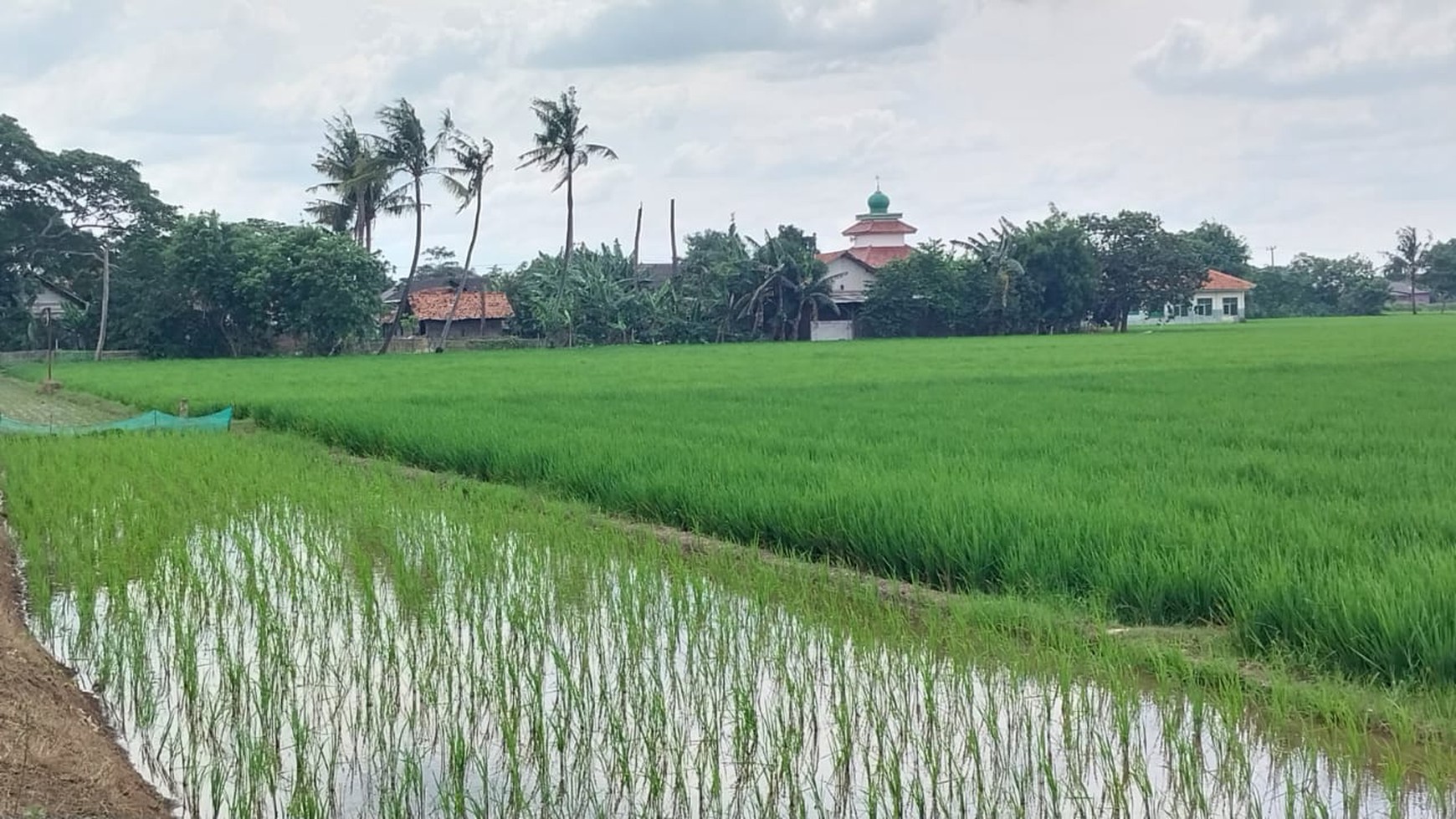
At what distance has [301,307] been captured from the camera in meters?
33.6

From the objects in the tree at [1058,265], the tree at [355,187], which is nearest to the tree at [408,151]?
the tree at [355,187]

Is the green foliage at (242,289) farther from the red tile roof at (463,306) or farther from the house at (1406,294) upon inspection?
the house at (1406,294)

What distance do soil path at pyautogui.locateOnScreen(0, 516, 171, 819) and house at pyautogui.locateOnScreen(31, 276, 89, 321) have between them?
116 feet

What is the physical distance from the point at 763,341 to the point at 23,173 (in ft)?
72.0

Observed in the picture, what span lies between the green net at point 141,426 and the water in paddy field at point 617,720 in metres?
8.42

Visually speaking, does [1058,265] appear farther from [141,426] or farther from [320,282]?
[141,426]

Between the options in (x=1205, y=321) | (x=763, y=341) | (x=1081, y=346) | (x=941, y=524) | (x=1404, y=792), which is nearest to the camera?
(x=1404, y=792)

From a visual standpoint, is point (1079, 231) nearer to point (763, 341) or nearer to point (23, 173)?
point (763, 341)

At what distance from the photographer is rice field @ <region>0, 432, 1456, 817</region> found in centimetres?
367

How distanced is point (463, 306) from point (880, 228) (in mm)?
17635

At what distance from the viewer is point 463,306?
44656 millimetres

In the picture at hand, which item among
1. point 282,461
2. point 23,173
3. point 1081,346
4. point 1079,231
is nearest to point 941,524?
point 282,461

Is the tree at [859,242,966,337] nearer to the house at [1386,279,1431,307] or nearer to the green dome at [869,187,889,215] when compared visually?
the green dome at [869,187,889,215]

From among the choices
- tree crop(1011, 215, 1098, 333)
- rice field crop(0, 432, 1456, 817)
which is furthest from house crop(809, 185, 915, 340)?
rice field crop(0, 432, 1456, 817)
